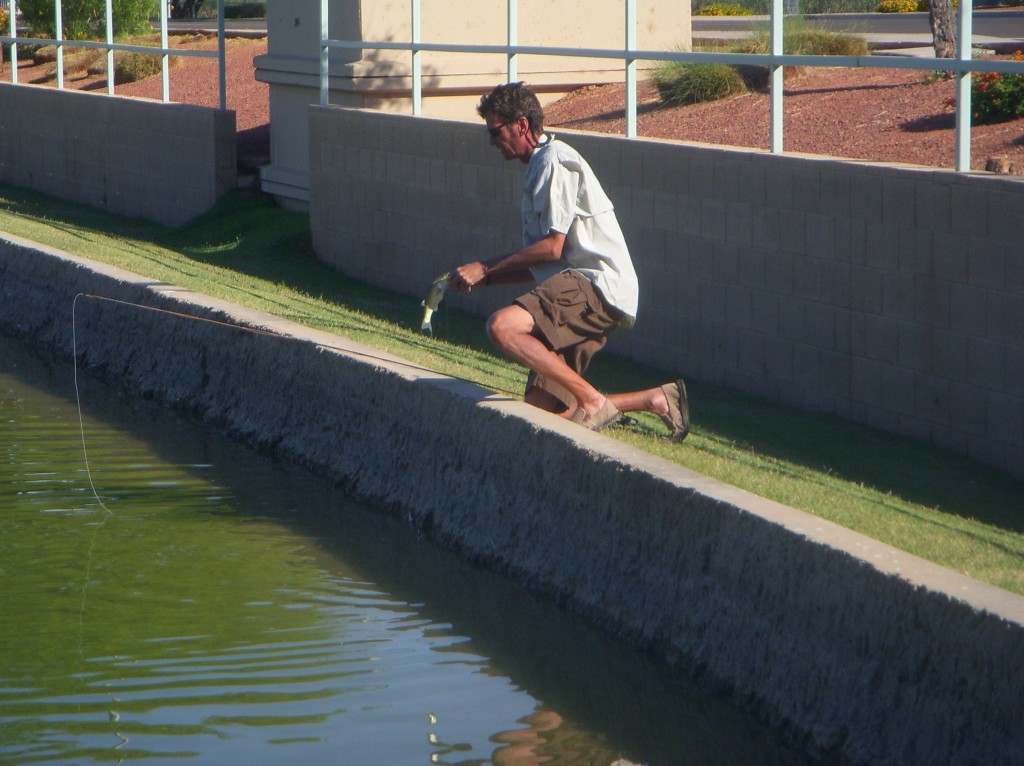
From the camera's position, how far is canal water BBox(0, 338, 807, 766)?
5105 mm

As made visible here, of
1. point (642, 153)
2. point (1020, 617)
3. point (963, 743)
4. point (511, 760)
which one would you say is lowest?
point (511, 760)

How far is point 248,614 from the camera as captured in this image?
20.6ft

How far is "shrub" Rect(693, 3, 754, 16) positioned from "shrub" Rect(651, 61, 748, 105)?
28.4m

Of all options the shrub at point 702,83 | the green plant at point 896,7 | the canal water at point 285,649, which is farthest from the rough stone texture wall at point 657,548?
the green plant at point 896,7

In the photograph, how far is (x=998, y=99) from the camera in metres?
11.4

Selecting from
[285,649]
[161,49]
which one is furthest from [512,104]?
[161,49]

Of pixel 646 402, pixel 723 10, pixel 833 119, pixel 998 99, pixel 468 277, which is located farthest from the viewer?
pixel 723 10

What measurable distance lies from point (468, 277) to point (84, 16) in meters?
20.3

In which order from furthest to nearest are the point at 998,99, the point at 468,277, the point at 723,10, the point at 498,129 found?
1. the point at 723,10
2. the point at 998,99
3. the point at 498,129
4. the point at 468,277

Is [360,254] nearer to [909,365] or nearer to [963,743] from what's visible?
[909,365]

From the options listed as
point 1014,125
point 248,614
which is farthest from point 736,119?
point 248,614

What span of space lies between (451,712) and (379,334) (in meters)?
5.12

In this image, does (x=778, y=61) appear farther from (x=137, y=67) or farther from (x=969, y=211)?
(x=137, y=67)

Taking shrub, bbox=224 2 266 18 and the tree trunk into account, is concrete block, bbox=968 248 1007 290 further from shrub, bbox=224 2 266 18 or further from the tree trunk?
shrub, bbox=224 2 266 18
